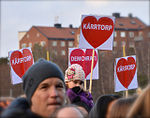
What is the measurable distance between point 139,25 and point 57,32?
653 inches

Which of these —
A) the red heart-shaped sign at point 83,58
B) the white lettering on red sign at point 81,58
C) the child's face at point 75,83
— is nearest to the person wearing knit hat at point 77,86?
the child's face at point 75,83

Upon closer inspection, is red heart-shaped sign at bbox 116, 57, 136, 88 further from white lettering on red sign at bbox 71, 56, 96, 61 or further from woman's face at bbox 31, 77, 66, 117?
woman's face at bbox 31, 77, 66, 117

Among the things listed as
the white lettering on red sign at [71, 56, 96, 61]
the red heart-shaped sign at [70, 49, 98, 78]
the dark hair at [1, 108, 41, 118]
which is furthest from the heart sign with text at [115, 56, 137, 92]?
the dark hair at [1, 108, 41, 118]

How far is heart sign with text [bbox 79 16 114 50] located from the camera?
7734 mm

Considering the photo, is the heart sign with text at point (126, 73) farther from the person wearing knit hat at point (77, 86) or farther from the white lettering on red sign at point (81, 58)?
the person wearing knit hat at point (77, 86)

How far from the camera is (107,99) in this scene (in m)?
2.24

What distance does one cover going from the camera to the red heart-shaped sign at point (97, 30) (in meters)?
7.72

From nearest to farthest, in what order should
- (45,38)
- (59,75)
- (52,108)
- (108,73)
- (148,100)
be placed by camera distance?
(148,100) < (52,108) < (59,75) < (108,73) < (45,38)

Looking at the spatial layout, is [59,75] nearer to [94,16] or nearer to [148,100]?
[148,100]

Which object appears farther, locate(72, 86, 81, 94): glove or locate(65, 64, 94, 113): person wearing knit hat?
locate(72, 86, 81, 94): glove

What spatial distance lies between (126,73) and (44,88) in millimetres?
8872

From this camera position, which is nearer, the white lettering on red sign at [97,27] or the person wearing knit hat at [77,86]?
the person wearing knit hat at [77,86]

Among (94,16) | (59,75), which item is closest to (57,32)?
(94,16)

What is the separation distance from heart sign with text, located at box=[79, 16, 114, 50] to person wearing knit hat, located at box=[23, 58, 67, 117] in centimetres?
532
